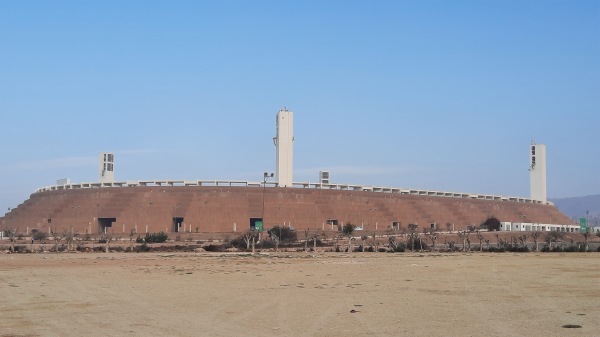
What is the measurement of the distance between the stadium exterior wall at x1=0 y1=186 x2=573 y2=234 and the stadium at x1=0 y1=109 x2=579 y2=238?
145mm

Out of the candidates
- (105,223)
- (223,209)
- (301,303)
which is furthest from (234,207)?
(301,303)

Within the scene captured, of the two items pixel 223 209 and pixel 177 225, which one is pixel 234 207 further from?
pixel 177 225

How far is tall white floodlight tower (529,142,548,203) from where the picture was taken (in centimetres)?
13312

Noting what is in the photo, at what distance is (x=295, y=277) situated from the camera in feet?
96.9

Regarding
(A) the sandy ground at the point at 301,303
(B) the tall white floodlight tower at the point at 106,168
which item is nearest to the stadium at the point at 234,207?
(B) the tall white floodlight tower at the point at 106,168

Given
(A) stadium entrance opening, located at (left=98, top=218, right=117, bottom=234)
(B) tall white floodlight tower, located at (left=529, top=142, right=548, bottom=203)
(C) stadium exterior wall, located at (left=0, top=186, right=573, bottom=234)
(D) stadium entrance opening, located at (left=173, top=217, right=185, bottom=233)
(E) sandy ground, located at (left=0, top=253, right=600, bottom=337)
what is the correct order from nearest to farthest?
(E) sandy ground, located at (left=0, top=253, right=600, bottom=337)
(D) stadium entrance opening, located at (left=173, top=217, right=185, bottom=233)
(C) stadium exterior wall, located at (left=0, top=186, right=573, bottom=234)
(A) stadium entrance opening, located at (left=98, top=218, right=117, bottom=234)
(B) tall white floodlight tower, located at (left=529, top=142, right=548, bottom=203)

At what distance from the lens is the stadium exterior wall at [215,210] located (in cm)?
10356

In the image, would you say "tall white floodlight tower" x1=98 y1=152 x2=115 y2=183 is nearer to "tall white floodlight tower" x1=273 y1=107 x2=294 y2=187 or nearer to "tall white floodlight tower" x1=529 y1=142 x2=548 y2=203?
"tall white floodlight tower" x1=273 y1=107 x2=294 y2=187

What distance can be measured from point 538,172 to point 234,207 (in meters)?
65.7

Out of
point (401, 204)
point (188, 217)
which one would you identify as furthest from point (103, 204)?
point (401, 204)

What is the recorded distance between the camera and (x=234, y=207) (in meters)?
105

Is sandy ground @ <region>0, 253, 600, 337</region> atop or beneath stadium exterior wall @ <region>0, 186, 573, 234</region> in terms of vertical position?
beneath

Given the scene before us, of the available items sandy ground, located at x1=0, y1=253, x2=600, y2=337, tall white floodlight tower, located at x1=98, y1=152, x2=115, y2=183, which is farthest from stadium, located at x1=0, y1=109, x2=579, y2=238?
sandy ground, located at x1=0, y1=253, x2=600, y2=337

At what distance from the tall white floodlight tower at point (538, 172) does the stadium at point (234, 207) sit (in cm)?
1591
